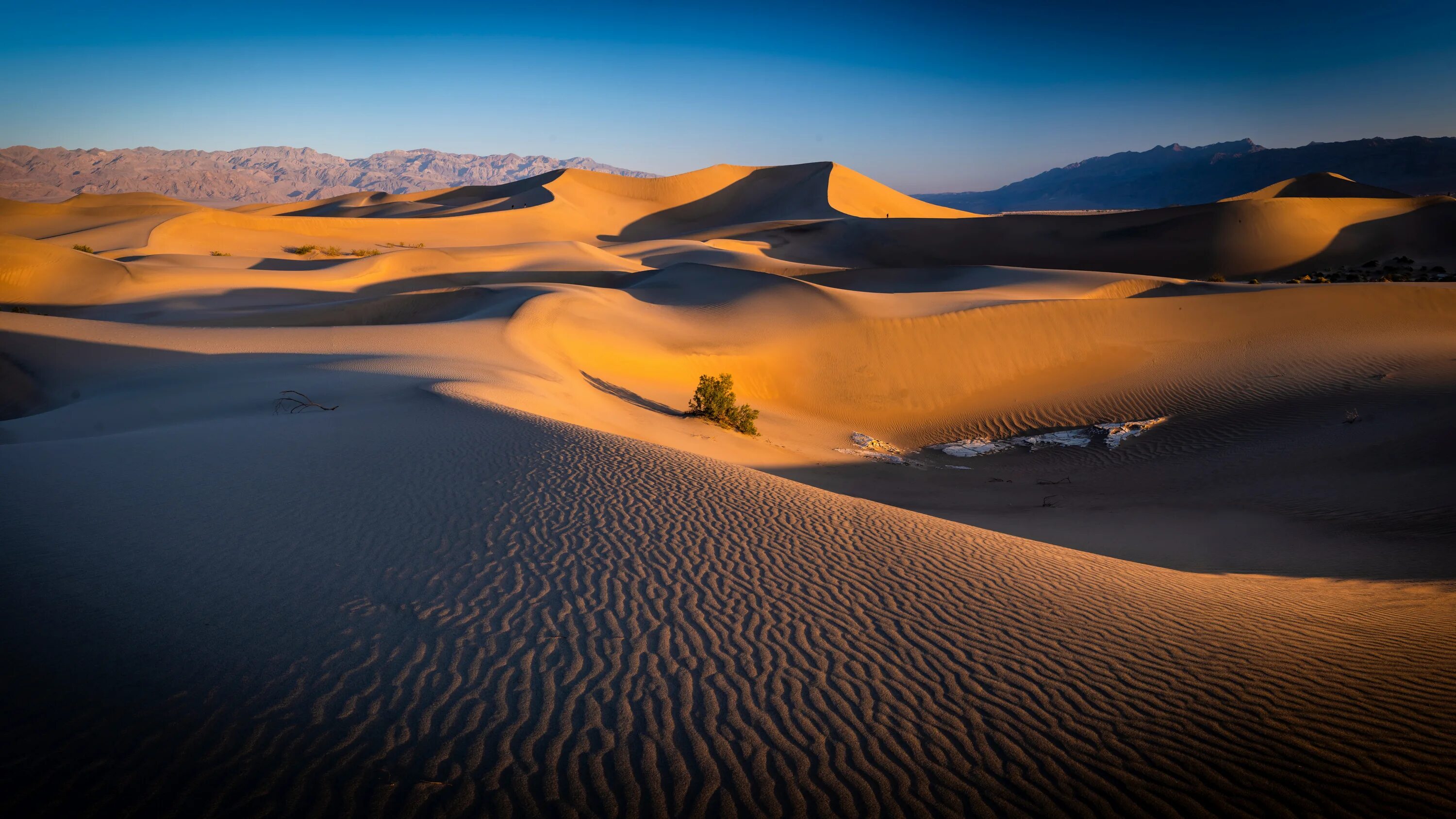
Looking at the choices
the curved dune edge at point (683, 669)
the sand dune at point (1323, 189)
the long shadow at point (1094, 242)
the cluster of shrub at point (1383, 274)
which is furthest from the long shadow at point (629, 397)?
the sand dune at point (1323, 189)

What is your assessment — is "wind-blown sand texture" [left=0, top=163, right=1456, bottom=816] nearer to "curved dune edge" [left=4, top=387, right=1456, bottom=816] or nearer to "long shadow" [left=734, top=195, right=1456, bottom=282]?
"curved dune edge" [left=4, top=387, right=1456, bottom=816]

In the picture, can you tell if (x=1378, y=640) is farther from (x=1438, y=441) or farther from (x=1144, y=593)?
(x=1438, y=441)

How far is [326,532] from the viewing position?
519cm

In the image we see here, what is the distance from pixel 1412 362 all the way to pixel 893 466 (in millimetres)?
9456

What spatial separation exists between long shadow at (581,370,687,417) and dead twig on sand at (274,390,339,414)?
471 cm

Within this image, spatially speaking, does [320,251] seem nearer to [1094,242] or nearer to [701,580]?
[701,580]

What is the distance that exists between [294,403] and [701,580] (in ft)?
24.1

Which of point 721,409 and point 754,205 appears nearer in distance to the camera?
point 721,409

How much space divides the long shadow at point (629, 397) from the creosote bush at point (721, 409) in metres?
0.39

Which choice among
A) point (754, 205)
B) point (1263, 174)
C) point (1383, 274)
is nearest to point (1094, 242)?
point (1383, 274)

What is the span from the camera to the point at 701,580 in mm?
4777

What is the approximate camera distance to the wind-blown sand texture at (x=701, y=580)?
2904 mm

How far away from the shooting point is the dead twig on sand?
913cm

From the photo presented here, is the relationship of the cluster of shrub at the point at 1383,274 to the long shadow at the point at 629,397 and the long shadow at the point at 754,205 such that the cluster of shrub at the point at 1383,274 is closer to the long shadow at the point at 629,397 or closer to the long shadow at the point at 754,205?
the long shadow at the point at 629,397
